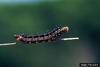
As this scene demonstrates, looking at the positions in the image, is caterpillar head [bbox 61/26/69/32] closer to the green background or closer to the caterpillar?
the caterpillar

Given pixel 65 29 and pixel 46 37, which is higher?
pixel 65 29

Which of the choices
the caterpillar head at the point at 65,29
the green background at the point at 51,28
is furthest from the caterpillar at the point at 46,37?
the green background at the point at 51,28

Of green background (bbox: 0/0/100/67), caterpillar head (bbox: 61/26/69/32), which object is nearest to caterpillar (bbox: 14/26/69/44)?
caterpillar head (bbox: 61/26/69/32)

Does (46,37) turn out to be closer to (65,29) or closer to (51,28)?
(51,28)

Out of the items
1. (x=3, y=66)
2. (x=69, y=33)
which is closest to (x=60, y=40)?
(x=69, y=33)

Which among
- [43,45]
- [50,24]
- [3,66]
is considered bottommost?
[3,66]

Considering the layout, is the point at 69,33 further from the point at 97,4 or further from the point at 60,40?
the point at 97,4

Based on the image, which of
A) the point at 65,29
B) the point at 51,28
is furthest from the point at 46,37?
the point at 65,29
